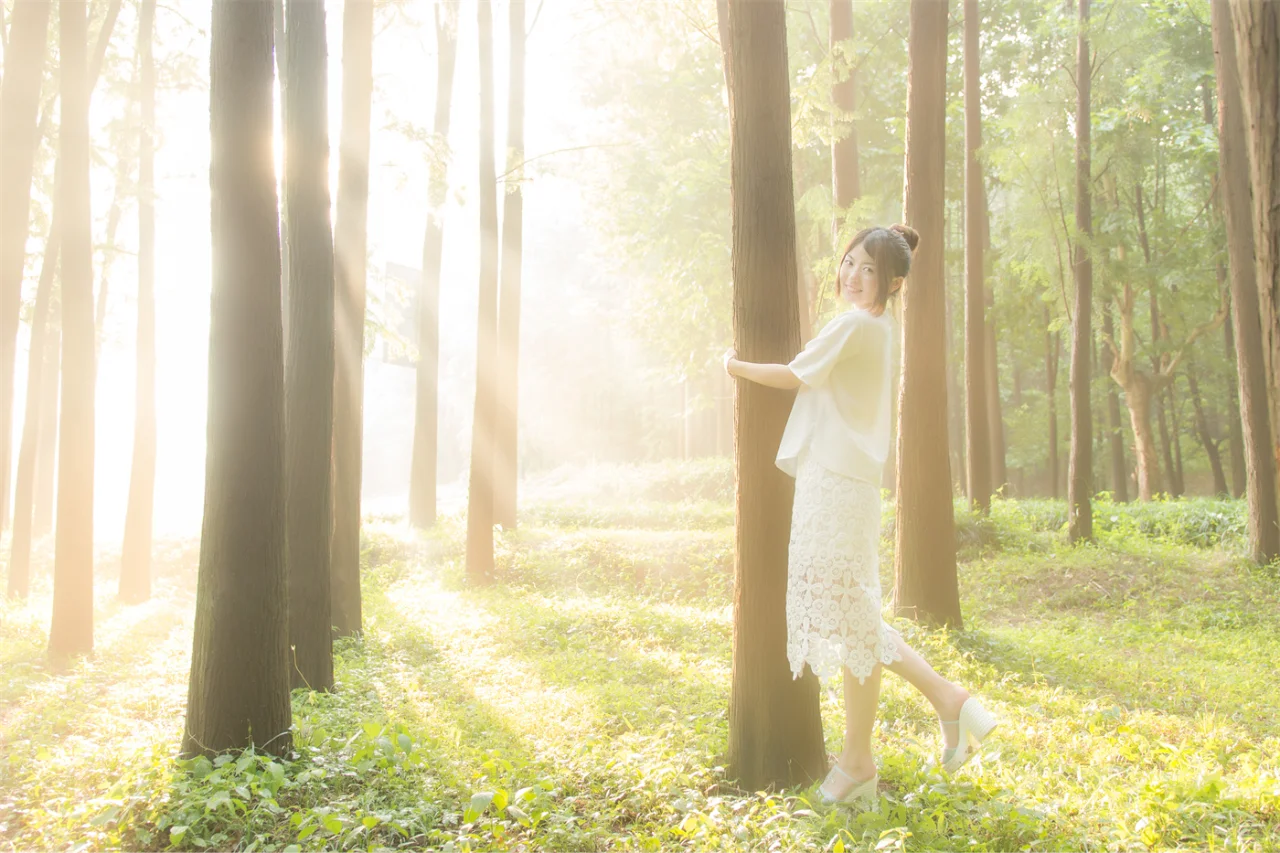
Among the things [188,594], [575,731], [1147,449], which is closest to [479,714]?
[575,731]

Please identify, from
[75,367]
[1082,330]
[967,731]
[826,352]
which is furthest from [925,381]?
[75,367]

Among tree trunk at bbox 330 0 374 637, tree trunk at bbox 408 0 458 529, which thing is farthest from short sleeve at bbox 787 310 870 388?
tree trunk at bbox 408 0 458 529

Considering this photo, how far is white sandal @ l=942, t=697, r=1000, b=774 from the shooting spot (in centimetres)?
450

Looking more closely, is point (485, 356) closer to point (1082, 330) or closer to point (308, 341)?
point (308, 341)

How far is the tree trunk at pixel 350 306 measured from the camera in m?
8.95

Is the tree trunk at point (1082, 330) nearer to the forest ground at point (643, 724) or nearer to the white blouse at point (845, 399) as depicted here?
the forest ground at point (643, 724)

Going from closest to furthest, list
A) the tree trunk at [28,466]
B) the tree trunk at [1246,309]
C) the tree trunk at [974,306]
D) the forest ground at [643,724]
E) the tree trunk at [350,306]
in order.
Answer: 1. the forest ground at [643,724]
2. the tree trunk at [350,306]
3. the tree trunk at [1246,309]
4. the tree trunk at [28,466]
5. the tree trunk at [974,306]

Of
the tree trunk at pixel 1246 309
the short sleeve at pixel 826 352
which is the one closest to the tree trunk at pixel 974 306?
the tree trunk at pixel 1246 309

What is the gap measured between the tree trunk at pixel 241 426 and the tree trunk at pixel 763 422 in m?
2.44

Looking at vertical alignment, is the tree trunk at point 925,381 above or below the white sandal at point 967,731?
above

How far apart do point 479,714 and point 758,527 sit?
2795mm

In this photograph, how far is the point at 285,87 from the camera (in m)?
7.11

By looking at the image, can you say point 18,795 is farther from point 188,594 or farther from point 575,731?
point 188,594

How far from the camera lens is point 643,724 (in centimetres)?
574
